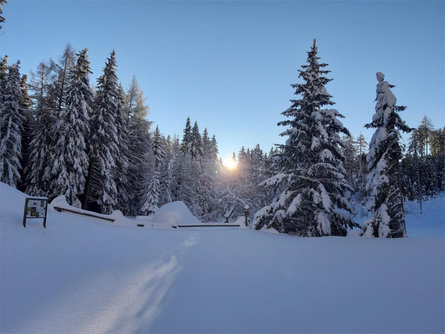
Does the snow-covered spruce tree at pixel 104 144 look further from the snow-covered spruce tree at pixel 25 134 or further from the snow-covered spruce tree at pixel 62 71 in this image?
the snow-covered spruce tree at pixel 25 134

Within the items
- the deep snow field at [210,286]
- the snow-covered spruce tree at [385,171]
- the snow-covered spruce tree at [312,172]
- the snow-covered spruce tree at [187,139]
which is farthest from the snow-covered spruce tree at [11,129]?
the snow-covered spruce tree at [385,171]

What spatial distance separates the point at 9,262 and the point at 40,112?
25.9 meters

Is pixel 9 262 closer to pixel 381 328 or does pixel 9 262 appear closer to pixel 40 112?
pixel 381 328

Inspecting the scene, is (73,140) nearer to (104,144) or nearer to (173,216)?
(104,144)

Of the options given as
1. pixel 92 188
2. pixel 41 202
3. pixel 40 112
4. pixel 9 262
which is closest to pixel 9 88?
pixel 40 112

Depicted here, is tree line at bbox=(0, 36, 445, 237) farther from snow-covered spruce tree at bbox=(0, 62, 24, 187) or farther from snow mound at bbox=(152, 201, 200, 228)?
snow mound at bbox=(152, 201, 200, 228)

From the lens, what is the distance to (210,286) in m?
6.00

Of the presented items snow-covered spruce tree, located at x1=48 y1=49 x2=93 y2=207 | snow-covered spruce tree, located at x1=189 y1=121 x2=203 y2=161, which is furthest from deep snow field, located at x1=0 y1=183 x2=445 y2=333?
snow-covered spruce tree, located at x1=189 y1=121 x2=203 y2=161

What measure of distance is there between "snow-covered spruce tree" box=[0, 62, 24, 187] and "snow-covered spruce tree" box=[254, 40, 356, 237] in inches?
988

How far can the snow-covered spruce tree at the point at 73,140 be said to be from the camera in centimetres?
2152

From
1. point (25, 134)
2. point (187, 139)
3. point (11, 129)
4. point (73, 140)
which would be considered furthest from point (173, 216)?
point (187, 139)

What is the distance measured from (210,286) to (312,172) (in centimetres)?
1007

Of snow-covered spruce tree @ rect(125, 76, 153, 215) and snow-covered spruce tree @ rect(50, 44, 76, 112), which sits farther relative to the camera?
snow-covered spruce tree @ rect(125, 76, 153, 215)

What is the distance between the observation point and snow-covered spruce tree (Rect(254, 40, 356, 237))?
45.1 feet
